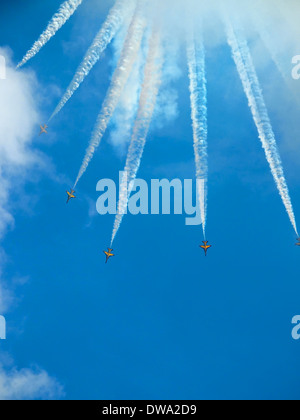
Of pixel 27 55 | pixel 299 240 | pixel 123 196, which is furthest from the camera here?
pixel 299 240

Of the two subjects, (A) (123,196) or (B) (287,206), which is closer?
(B) (287,206)

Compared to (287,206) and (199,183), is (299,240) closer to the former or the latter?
(287,206)

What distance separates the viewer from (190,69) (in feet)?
61.8

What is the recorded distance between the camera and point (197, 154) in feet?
62.5

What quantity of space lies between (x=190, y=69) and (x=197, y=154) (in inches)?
210

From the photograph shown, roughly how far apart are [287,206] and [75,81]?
15389mm

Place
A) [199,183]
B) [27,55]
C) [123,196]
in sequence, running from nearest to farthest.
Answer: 1. [27,55]
2. [199,183]
3. [123,196]

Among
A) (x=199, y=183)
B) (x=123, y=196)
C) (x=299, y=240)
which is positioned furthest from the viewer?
(x=299, y=240)
